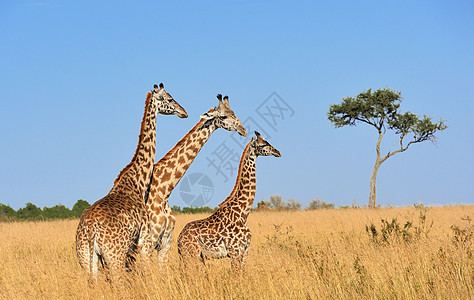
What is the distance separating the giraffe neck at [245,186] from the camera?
351 inches

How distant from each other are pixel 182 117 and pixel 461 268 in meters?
5.16

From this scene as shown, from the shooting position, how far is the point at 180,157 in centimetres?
866

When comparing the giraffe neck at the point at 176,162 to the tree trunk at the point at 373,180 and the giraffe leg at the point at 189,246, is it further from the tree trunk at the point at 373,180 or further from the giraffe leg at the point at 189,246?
the tree trunk at the point at 373,180

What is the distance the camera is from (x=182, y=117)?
870 centimetres

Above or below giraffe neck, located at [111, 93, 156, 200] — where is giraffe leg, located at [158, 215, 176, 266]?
below

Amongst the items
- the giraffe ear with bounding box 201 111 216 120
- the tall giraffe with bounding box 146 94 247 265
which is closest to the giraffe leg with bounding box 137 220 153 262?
the tall giraffe with bounding box 146 94 247 265

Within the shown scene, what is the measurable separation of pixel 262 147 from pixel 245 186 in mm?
792

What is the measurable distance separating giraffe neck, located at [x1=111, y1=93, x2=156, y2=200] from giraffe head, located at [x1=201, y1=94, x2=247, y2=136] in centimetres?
93

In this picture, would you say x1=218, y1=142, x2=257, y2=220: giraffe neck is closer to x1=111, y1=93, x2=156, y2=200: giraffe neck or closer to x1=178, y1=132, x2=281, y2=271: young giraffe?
x1=178, y1=132, x2=281, y2=271: young giraffe

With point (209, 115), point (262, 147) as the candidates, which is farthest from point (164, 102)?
point (262, 147)

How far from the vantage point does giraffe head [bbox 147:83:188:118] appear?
8.60 meters

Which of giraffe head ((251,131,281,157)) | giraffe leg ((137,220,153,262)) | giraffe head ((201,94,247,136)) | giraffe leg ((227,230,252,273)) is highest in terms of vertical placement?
giraffe head ((201,94,247,136))

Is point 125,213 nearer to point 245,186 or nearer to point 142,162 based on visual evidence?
point 142,162

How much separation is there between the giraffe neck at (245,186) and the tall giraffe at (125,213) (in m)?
1.43
